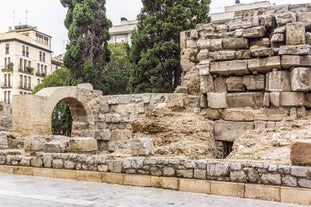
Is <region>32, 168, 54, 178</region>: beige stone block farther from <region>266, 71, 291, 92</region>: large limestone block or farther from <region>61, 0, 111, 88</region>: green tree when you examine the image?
<region>61, 0, 111, 88</region>: green tree

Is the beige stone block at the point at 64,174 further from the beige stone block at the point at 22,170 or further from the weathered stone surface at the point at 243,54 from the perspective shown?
the weathered stone surface at the point at 243,54

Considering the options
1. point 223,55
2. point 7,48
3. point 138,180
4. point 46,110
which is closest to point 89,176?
point 138,180

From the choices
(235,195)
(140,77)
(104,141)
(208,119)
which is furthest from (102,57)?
(235,195)

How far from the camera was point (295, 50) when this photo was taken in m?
9.27

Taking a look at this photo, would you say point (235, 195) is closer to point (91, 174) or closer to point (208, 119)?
point (91, 174)

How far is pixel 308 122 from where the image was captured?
8.94 meters

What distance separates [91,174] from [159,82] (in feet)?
42.4

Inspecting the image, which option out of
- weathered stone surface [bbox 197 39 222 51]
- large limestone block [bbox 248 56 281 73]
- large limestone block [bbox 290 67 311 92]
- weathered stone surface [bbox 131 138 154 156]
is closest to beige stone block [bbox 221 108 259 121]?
large limestone block [bbox 248 56 281 73]

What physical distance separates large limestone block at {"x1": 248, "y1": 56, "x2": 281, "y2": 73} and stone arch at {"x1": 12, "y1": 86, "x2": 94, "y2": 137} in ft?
24.0

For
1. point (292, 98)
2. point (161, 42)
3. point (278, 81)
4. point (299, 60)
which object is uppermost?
point (161, 42)

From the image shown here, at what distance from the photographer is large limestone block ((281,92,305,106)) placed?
934 centimetres

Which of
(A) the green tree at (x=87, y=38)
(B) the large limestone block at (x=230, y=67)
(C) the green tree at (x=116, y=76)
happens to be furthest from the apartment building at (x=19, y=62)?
(B) the large limestone block at (x=230, y=67)

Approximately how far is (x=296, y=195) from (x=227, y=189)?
3.59ft

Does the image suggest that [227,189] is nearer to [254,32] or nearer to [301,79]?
[301,79]
